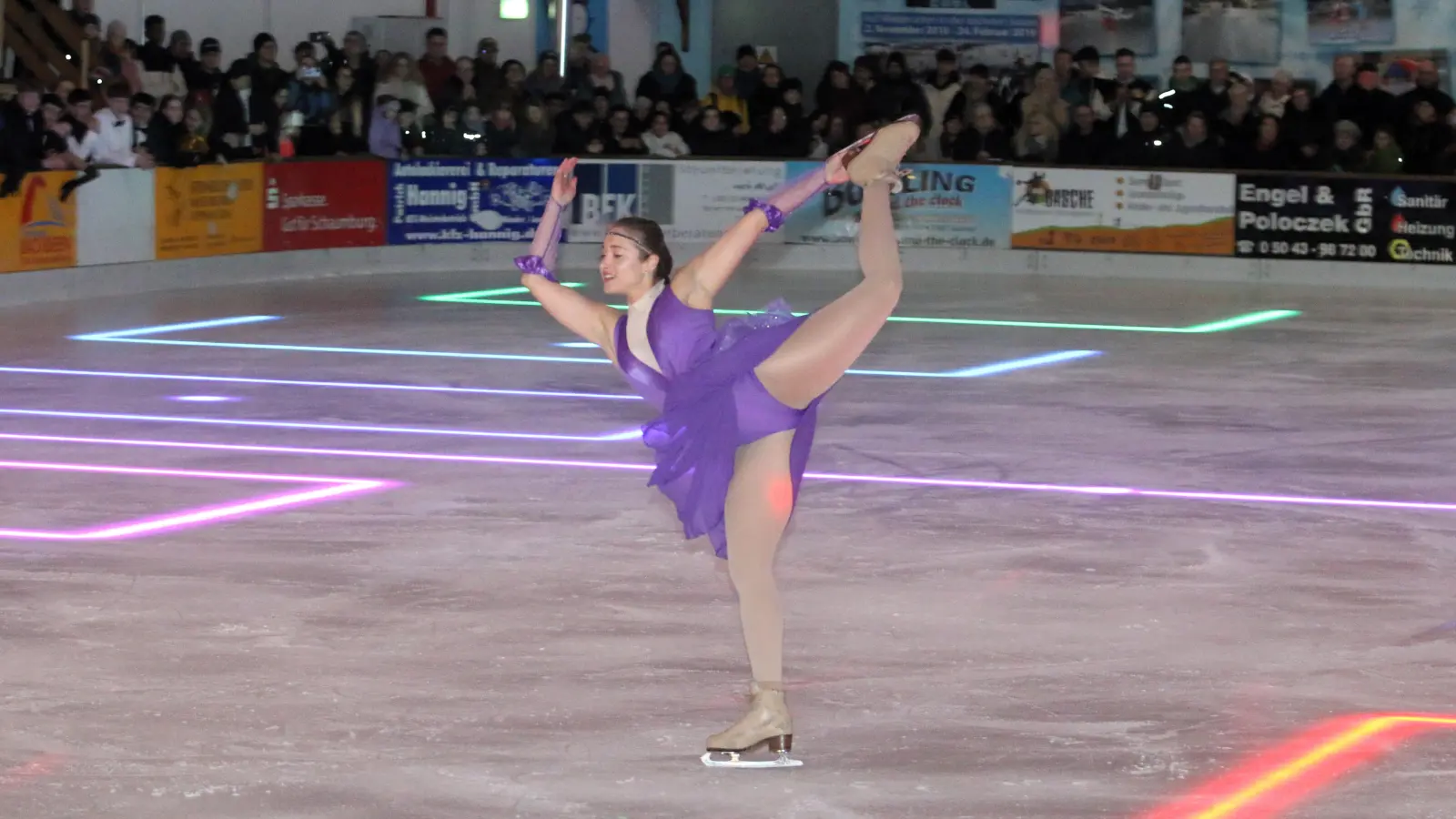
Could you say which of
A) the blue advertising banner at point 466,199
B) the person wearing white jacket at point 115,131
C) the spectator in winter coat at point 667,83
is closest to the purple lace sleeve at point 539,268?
the person wearing white jacket at point 115,131

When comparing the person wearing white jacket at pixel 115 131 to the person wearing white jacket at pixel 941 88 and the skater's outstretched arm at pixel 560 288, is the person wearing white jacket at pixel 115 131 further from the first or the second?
the skater's outstretched arm at pixel 560 288

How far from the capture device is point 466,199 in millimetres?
22219

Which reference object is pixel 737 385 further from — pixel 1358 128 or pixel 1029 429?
pixel 1358 128

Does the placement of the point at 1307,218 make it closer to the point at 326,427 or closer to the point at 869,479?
the point at 869,479

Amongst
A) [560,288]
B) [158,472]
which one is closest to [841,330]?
[560,288]

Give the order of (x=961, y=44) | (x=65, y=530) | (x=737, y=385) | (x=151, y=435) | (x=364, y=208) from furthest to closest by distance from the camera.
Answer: (x=961, y=44), (x=364, y=208), (x=151, y=435), (x=65, y=530), (x=737, y=385)

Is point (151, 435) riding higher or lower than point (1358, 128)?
lower

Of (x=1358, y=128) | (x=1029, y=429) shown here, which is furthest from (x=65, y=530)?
(x=1358, y=128)

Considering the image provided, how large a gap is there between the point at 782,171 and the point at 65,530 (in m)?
14.5

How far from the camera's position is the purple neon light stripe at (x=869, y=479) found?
9.89 meters

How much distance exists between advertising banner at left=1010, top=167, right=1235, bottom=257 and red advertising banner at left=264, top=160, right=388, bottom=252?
→ 646 centimetres

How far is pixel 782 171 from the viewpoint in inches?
892

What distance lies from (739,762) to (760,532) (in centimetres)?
61

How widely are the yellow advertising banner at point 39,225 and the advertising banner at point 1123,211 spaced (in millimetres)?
9436
